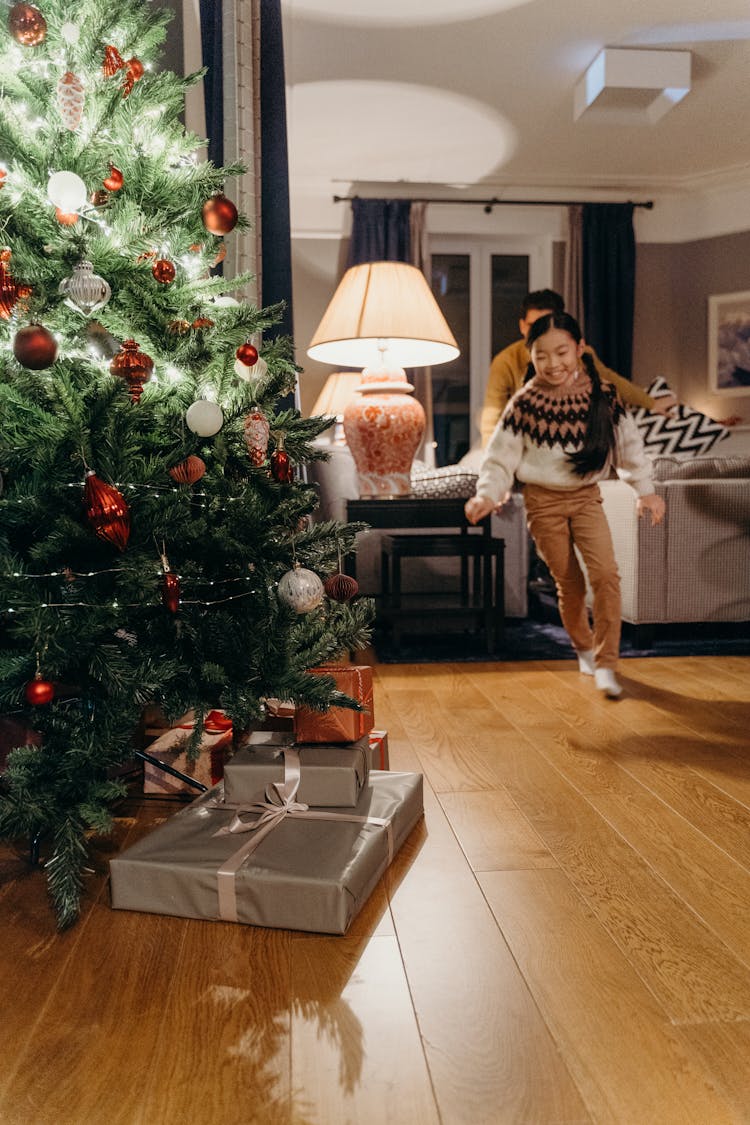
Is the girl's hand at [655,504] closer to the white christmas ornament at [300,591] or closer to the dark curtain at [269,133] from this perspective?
the dark curtain at [269,133]

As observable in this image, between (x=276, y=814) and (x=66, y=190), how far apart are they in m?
1.01

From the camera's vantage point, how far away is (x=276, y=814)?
4.39 feet

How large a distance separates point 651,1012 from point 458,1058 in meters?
0.24

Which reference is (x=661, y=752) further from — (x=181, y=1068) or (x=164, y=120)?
(x=164, y=120)

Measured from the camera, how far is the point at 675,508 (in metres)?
3.24

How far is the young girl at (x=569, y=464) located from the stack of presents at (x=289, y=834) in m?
1.21

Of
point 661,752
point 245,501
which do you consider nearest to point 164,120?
point 245,501

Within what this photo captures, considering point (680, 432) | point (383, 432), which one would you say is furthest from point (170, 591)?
point (680, 432)

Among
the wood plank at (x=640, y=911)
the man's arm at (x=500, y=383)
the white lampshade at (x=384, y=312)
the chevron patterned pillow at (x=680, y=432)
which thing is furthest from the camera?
the chevron patterned pillow at (x=680, y=432)

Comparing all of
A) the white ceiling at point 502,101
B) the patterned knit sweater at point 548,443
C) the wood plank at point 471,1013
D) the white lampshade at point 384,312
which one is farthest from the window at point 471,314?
the wood plank at point 471,1013

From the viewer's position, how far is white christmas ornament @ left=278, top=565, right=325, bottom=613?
4.93ft

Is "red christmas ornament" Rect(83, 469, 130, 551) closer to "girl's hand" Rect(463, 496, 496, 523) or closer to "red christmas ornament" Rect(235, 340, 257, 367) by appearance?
"red christmas ornament" Rect(235, 340, 257, 367)

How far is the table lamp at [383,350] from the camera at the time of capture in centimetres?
287

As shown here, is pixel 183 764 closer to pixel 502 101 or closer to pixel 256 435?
pixel 256 435
